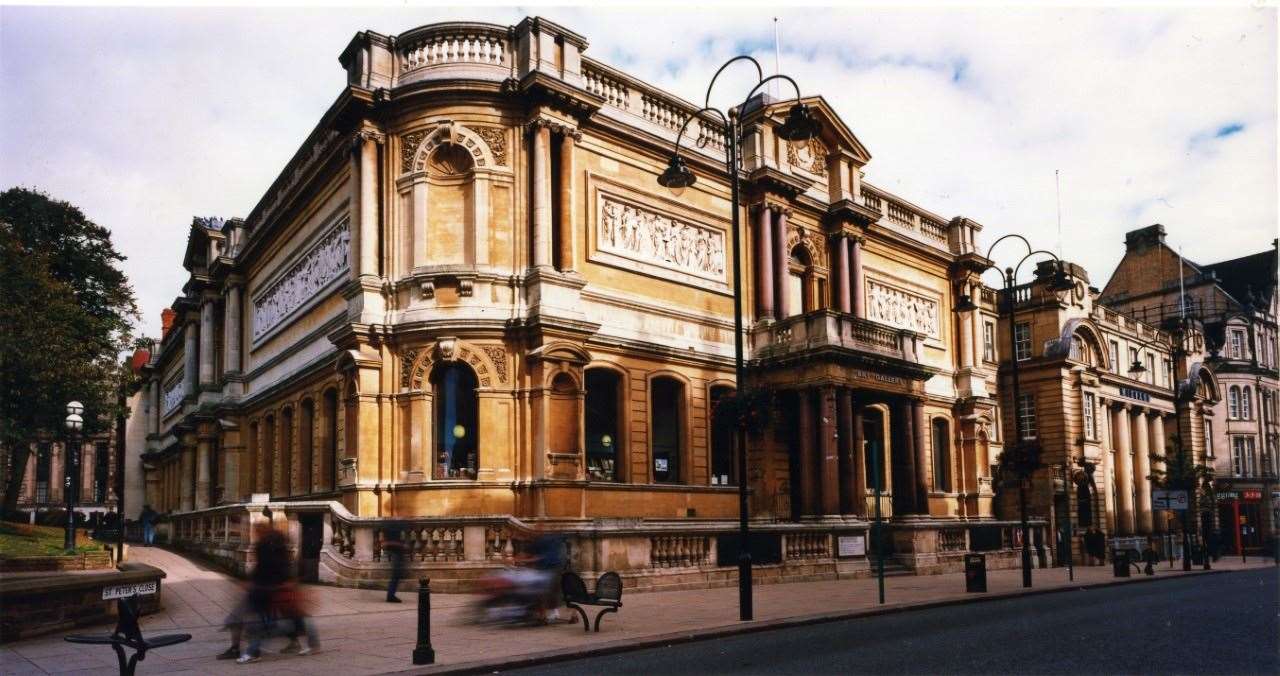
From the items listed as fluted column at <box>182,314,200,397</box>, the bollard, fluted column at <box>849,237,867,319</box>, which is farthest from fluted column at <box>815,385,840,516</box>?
fluted column at <box>182,314,200,397</box>

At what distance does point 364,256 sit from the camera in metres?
26.3

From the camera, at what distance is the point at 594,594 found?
51.8 ft

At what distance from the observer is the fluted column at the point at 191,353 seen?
153 ft

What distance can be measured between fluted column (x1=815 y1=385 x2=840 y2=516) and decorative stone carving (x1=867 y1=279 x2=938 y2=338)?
8.31m

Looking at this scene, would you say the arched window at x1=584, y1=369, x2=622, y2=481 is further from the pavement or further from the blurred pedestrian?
the blurred pedestrian

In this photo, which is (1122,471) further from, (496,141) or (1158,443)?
(496,141)

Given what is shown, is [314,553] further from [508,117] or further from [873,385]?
[873,385]

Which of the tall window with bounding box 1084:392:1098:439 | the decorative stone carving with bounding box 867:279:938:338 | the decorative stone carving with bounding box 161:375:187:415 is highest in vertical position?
the decorative stone carving with bounding box 867:279:938:338

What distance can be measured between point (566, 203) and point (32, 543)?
53.3 feet

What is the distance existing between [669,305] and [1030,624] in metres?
15.1

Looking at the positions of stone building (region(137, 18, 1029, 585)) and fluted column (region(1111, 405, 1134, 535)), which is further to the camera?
fluted column (region(1111, 405, 1134, 535))

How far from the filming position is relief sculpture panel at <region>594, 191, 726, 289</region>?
2841cm

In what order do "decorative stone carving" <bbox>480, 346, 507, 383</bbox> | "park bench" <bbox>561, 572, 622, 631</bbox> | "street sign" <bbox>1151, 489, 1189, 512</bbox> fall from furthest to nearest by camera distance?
1. "street sign" <bbox>1151, 489, 1189, 512</bbox>
2. "decorative stone carving" <bbox>480, 346, 507, 383</bbox>
3. "park bench" <bbox>561, 572, 622, 631</bbox>

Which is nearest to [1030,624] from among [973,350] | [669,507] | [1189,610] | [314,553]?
[1189,610]
